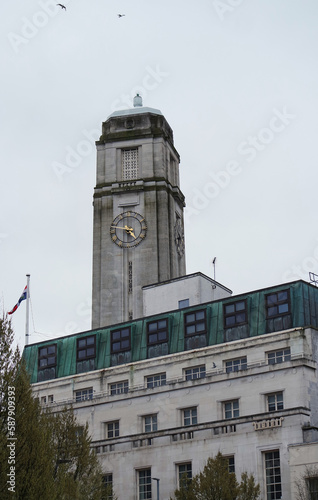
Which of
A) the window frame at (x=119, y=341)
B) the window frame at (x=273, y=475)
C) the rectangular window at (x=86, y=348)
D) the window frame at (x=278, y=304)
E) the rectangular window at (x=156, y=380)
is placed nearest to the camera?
the window frame at (x=273, y=475)

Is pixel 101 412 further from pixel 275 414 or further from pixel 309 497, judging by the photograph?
pixel 309 497

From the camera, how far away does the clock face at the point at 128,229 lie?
108 m

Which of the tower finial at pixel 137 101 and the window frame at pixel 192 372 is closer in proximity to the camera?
the window frame at pixel 192 372

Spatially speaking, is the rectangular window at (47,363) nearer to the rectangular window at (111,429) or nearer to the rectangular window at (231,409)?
the rectangular window at (111,429)

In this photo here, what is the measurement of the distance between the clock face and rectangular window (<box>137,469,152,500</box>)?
4250 centimetres

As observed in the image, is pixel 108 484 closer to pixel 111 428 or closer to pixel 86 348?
pixel 111 428

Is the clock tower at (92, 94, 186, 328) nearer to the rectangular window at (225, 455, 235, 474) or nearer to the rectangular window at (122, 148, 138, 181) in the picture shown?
the rectangular window at (122, 148, 138, 181)

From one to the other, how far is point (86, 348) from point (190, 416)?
13.8 m

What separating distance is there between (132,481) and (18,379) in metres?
28.8

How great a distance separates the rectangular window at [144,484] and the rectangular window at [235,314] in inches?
515

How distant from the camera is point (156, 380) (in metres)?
74.2

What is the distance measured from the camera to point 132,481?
226ft

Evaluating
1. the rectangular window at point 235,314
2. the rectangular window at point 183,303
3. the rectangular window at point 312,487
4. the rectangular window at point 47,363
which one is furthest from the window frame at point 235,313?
the rectangular window at point 47,363

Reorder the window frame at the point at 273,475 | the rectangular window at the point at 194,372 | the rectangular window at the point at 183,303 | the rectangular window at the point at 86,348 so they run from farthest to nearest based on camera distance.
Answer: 1. the rectangular window at the point at 183,303
2. the rectangular window at the point at 86,348
3. the rectangular window at the point at 194,372
4. the window frame at the point at 273,475
